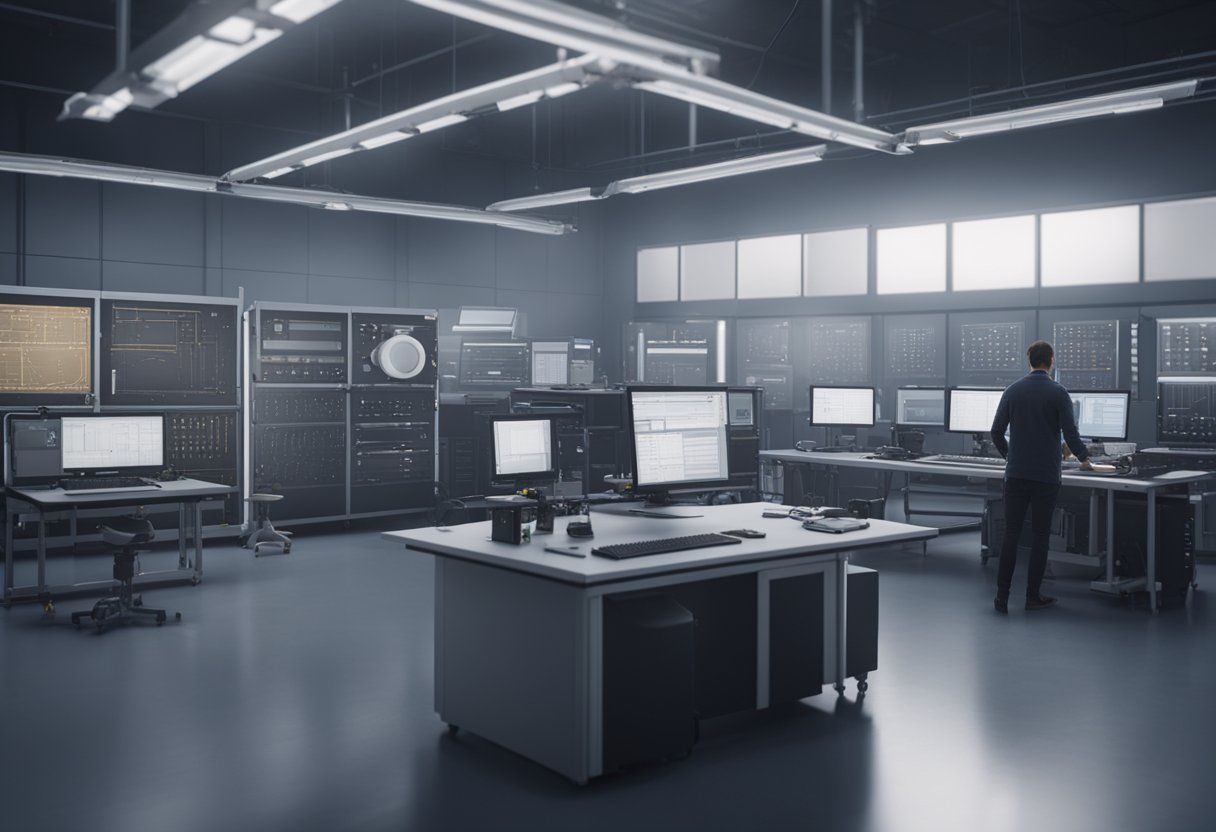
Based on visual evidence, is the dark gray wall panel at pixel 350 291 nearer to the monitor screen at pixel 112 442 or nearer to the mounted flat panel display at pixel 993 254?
the monitor screen at pixel 112 442

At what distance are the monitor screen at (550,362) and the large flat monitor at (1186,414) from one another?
5034mm

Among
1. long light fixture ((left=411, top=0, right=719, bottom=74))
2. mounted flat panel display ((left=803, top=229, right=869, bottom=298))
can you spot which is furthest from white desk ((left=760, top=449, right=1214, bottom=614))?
mounted flat panel display ((left=803, top=229, right=869, bottom=298))

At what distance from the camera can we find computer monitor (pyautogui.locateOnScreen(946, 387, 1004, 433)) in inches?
280

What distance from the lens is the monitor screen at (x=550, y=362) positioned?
948 centimetres

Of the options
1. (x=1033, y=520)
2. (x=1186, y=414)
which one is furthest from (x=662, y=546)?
(x=1186, y=414)

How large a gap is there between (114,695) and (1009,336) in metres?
7.73

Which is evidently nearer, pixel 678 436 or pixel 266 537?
pixel 678 436

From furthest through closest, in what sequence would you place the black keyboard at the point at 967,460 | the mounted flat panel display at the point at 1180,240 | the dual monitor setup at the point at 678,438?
the mounted flat panel display at the point at 1180,240, the black keyboard at the point at 967,460, the dual monitor setup at the point at 678,438

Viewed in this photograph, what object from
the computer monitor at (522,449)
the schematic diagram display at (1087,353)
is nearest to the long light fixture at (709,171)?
the computer monitor at (522,449)

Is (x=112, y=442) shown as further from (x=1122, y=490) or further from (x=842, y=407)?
(x=1122, y=490)

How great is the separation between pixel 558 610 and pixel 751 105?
10.7ft

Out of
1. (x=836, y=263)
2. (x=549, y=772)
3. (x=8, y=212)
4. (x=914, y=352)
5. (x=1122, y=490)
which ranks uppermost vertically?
(x=8, y=212)

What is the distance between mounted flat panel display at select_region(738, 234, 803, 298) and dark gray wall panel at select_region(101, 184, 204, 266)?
5633mm

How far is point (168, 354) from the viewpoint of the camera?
7336 mm
